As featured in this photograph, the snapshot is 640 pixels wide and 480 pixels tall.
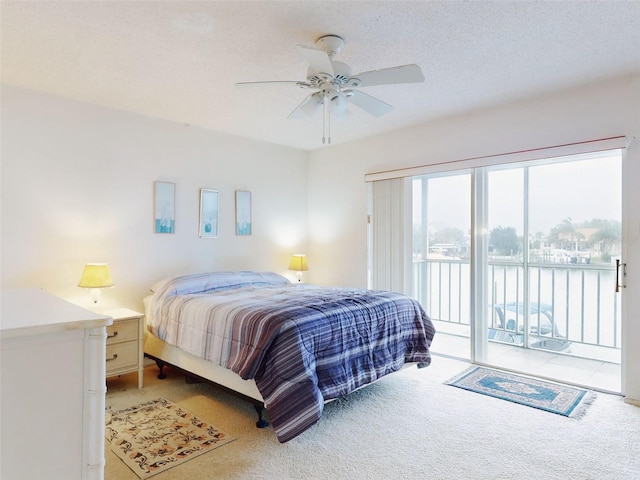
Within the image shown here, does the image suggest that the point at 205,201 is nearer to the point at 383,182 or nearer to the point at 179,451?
the point at 383,182

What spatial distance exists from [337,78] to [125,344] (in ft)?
8.64

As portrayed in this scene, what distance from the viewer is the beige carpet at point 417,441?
206 cm

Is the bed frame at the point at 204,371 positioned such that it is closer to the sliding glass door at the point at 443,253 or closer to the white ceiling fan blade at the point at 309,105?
the white ceiling fan blade at the point at 309,105

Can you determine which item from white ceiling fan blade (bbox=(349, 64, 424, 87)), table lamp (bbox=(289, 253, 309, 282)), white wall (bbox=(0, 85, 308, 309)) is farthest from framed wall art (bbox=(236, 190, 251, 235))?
white ceiling fan blade (bbox=(349, 64, 424, 87))

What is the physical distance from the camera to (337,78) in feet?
7.66

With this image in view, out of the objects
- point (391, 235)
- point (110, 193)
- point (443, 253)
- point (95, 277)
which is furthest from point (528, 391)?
point (110, 193)

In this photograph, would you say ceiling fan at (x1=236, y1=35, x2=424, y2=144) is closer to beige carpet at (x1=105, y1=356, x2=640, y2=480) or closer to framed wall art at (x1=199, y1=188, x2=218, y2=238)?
framed wall art at (x1=199, y1=188, x2=218, y2=238)

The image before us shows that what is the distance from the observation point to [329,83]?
237cm

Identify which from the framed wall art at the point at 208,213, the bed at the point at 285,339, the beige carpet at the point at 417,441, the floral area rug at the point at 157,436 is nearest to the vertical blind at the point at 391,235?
the bed at the point at 285,339

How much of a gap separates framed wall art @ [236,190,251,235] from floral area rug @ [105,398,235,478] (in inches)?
87.3

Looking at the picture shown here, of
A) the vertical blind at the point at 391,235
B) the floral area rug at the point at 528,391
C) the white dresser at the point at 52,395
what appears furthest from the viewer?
the vertical blind at the point at 391,235

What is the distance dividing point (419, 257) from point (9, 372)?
4859 millimetres

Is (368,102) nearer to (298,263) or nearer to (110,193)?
(110,193)

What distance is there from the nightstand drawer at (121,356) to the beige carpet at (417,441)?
219mm
